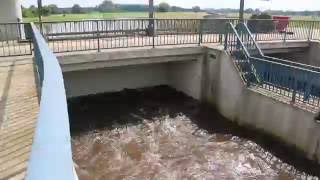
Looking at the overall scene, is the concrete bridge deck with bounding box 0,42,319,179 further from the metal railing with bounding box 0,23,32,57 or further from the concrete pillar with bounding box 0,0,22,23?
the concrete pillar with bounding box 0,0,22,23

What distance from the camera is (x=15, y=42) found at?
521 inches

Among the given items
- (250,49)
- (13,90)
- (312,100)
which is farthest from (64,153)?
(250,49)

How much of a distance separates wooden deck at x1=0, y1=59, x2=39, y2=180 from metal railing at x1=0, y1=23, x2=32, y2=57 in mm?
3127

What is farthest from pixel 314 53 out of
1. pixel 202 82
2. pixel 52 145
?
pixel 52 145

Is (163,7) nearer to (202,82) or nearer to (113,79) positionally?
(113,79)

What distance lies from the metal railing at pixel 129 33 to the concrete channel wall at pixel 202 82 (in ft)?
2.31

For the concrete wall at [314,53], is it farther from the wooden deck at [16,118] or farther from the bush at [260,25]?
the wooden deck at [16,118]

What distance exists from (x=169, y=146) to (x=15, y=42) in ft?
26.6

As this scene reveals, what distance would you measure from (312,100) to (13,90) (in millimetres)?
7299

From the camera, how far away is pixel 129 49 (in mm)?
11430

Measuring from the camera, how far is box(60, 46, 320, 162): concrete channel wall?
346 inches


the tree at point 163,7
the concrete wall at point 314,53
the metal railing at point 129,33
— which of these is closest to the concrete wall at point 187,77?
the metal railing at point 129,33

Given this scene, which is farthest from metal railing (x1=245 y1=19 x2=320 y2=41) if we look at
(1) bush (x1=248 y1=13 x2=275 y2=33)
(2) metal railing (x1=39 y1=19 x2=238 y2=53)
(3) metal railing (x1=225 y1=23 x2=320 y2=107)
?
(3) metal railing (x1=225 y1=23 x2=320 y2=107)

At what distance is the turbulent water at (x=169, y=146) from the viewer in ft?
26.1
